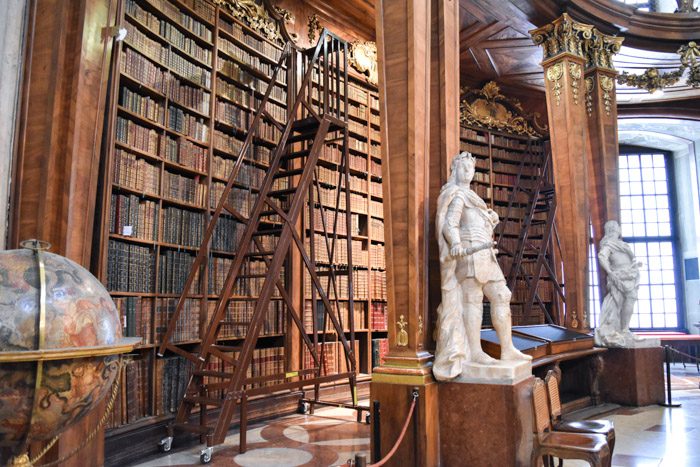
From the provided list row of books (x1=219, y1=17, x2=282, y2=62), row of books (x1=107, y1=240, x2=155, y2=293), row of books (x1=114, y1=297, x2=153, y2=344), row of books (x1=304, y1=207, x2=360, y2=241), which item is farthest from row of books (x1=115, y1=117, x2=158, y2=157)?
row of books (x1=304, y1=207, x2=360, y2=241)

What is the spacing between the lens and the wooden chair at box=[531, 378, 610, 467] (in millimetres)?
2670

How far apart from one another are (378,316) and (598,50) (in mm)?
5091

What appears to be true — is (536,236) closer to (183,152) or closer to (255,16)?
(255,16)

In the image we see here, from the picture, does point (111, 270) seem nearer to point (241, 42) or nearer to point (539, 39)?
point (241, 42)

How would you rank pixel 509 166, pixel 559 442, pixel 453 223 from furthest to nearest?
pixel 509 166 → pixel 453 223 → pixel 559 442

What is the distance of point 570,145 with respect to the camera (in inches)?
284

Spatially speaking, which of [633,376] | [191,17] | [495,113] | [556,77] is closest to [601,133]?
[556,77]

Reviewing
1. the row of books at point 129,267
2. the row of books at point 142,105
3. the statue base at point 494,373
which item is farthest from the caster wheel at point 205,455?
the row of books at point 142,105

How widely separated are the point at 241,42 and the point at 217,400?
3.92 m

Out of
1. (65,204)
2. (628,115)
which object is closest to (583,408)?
(65,204)

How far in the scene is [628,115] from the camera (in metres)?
11.7

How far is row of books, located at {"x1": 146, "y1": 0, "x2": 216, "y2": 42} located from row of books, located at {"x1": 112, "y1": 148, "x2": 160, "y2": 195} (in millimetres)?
1476

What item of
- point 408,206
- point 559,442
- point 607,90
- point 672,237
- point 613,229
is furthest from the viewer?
point 672,237

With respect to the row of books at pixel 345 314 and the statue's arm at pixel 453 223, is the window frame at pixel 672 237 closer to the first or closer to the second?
the row of books at pixel 345 314
